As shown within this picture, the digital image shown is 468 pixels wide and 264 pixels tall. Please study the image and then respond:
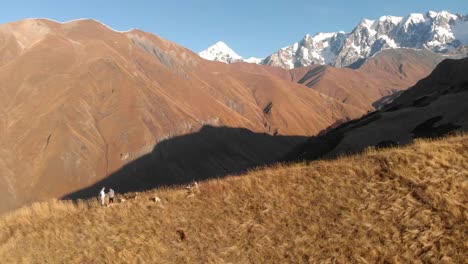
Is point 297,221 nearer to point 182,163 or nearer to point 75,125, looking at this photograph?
point 182,163

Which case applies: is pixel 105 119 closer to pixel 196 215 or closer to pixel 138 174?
pixel 138 174

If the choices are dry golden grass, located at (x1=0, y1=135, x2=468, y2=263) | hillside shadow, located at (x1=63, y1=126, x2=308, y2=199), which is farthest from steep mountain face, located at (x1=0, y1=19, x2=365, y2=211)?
dry golden grass, located at (x1=0, y1=135, x2=468, y2=263)

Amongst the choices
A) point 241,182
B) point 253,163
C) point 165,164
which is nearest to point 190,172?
point 165,164

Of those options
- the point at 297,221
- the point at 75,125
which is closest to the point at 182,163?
the point at 75,125

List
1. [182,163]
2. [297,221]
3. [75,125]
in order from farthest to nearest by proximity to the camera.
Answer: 1. [182,163]
2. [75,125]
3. [297,221]

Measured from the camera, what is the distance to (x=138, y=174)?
14638 cm

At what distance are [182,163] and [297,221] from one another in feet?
492

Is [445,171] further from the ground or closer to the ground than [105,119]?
closer to the ground

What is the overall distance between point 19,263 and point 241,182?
28.6ft

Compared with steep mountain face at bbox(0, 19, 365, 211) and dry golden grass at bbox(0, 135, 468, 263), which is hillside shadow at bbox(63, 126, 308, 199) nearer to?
steep mountain face at bbox(0, 19, 365, 211)

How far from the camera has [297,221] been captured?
1358cm

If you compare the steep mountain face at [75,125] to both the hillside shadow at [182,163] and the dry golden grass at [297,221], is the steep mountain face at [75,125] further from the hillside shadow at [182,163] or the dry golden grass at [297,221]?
the dry golden grass at [297,221]

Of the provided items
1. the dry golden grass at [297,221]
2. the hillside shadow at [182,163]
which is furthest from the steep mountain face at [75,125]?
the dry golden grass at [297,221]

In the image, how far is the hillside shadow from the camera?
457 ft
